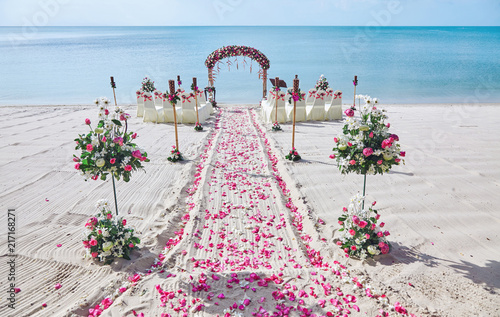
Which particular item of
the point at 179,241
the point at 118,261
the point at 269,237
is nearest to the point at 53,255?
the point at 118,261

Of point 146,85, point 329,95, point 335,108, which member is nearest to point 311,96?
point 329,95

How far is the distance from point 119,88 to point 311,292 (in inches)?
1136

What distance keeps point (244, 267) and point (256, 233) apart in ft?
3.08

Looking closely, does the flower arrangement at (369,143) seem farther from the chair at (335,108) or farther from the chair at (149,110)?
the chair at (149,110)

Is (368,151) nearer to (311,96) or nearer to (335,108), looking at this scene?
(335,108)

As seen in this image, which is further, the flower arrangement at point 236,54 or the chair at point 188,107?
the flower arrangement at point 236,54

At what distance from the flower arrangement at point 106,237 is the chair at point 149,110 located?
31.5 ft

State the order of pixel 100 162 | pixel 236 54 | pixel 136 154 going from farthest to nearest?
pixel 236 54
pixel 136 154
pixel 100 162

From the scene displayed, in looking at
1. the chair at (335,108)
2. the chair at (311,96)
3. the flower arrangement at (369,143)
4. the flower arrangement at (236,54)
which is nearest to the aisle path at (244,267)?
the flower arrangement at (369,143)

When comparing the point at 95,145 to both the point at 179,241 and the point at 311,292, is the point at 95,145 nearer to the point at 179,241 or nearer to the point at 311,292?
the point at 179,241

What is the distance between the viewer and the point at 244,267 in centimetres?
432

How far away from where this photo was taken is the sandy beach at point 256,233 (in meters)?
3.62

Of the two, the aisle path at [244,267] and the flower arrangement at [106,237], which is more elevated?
the flower arrangement at [106,237]

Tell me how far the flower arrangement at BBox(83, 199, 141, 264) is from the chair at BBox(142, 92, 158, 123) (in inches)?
378
